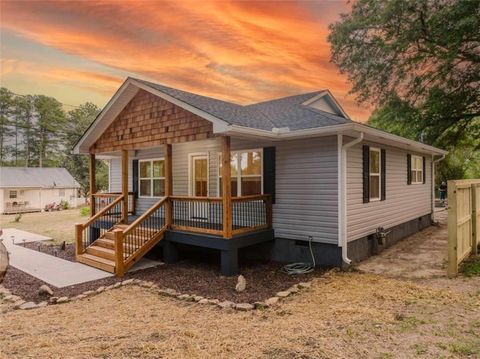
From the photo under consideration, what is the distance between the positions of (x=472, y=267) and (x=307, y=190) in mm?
3858

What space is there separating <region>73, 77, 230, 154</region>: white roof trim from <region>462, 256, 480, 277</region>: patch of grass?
5811mm

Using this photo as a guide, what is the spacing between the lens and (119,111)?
31.2 feet

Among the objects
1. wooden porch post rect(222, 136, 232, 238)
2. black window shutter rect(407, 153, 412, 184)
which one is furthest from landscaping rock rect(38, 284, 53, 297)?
black window shutter rect(407, 153, 412, 184)

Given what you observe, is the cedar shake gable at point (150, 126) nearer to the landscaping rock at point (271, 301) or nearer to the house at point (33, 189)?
the landscaping rock at point (271, 301)

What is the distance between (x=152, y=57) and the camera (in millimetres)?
12375

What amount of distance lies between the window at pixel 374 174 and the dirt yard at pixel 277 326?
299cm

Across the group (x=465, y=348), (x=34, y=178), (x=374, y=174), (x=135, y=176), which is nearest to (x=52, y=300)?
(x=465, y=348)

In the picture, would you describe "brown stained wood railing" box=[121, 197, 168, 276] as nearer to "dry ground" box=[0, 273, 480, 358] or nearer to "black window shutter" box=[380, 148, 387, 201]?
"dry ground" box=[0, 273, 480, 358]

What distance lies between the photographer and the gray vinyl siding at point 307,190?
718 cm

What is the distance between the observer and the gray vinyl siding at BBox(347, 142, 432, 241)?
24.6 feet

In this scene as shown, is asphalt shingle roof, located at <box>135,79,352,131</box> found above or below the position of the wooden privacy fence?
above

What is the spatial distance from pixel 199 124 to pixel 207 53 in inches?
255

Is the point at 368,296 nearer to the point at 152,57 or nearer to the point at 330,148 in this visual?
the point at 330,148

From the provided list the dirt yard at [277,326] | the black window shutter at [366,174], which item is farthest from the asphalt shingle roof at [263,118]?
the dirt yard at [277,326]
